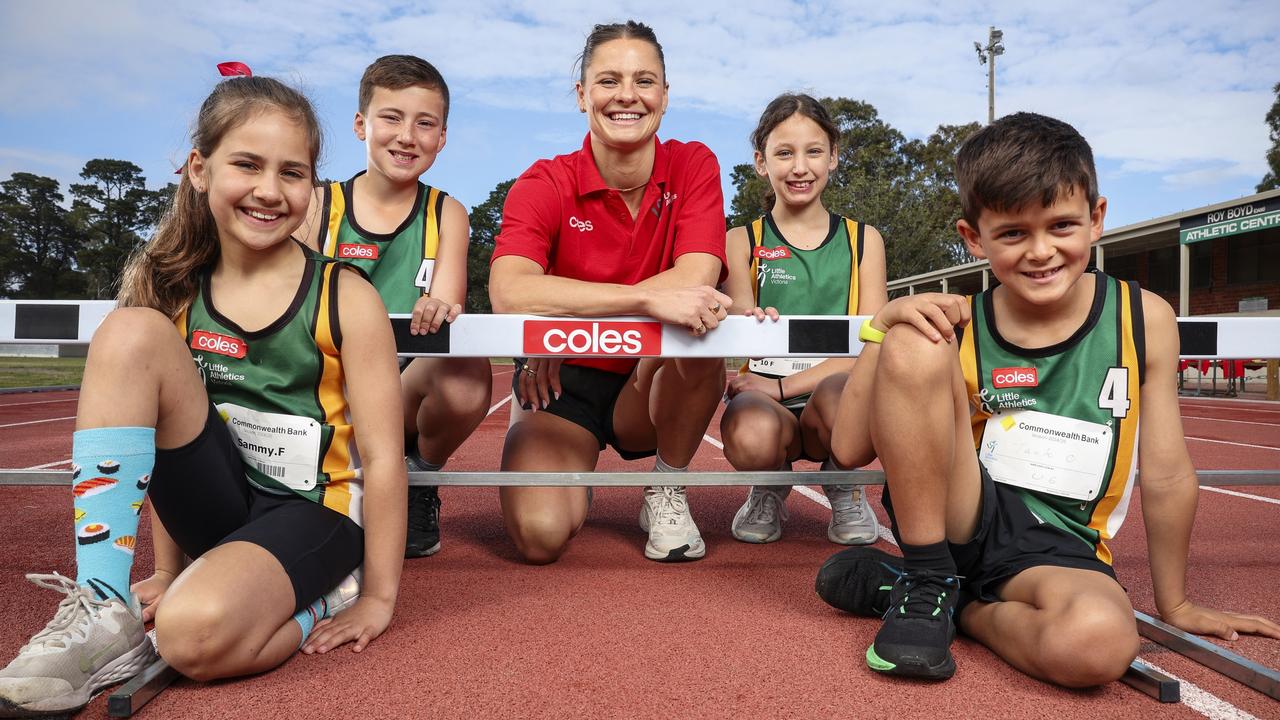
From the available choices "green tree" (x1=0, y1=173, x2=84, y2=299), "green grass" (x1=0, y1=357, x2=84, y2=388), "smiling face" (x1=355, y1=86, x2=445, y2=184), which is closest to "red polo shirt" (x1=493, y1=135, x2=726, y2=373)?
"smiling face" (x1=355, y1=86, x2=445, y2=184)

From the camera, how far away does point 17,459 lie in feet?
20.1

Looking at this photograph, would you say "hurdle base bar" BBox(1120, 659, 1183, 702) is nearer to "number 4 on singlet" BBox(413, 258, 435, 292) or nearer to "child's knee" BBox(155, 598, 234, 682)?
"child's knee" BBox(155, 598, 234, 682)

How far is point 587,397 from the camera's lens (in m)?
3.17

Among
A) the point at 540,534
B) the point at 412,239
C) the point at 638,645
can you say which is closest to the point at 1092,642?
the point at 638,645

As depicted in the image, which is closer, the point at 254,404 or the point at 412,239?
the point at 254,404

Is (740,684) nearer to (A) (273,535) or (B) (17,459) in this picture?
(A) (273,535)

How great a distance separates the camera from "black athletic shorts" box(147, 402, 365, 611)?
6.17 feet

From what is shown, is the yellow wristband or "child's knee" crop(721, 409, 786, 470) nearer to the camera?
the yellow wristband

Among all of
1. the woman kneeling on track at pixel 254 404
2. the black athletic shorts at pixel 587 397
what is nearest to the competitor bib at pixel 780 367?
the black athletic shorts at pixel 587 397

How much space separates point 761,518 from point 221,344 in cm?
210

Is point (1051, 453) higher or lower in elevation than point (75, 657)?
higher

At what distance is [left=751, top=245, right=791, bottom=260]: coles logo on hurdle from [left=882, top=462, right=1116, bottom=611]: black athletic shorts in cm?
160

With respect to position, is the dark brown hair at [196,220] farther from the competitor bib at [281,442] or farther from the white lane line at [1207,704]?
the white lane line at [1207,704]

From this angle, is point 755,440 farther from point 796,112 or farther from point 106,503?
point 106,503
